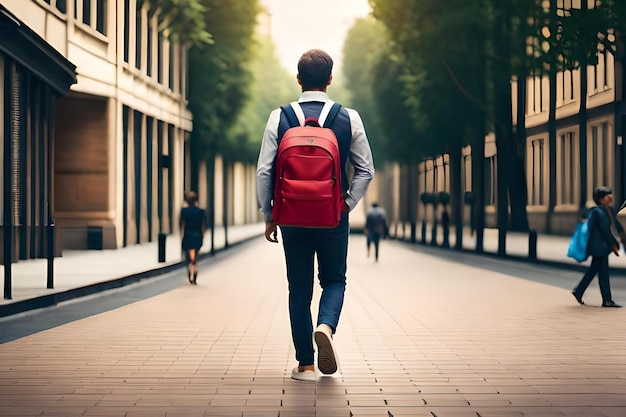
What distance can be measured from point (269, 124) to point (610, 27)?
14676 mm

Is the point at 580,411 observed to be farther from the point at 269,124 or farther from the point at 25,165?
the point at 25,165

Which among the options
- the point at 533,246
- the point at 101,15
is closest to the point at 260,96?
the point at 101,15

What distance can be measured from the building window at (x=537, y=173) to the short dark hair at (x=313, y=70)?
42.0 metres

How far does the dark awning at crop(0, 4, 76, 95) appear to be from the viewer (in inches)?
829

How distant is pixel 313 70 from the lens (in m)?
7.41

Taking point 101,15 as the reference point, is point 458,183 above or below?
below

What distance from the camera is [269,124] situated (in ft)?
23.6

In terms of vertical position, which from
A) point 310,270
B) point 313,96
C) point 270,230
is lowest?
point 310,270

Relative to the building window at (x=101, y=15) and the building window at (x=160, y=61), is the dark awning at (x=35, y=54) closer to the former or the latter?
the building window at (x=101, y=15)

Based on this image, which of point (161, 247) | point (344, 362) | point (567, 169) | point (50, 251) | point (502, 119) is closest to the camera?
point (344, 362)

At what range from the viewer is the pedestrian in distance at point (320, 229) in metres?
7.14

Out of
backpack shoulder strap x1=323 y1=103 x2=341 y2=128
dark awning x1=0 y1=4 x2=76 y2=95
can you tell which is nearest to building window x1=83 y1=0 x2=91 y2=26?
dark awning x1=0 y1=4 x2=76 y2=95

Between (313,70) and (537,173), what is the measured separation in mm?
44042

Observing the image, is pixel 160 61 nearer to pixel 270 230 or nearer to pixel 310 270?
pixel 310 270
